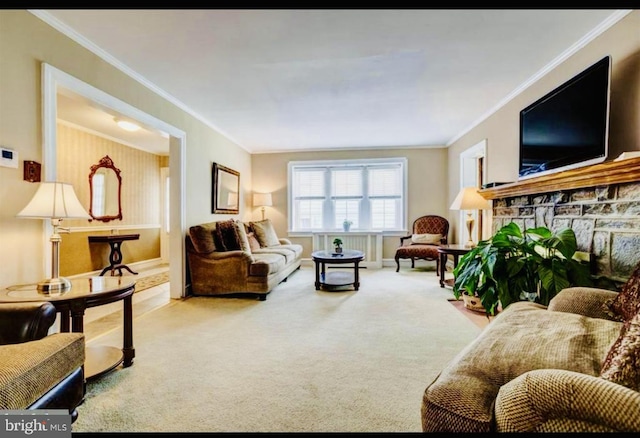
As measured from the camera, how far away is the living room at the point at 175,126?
77.6 inches

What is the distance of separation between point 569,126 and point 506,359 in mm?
2078

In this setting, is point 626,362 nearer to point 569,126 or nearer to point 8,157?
point 569,126

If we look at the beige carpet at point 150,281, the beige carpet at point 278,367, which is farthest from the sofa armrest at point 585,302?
the beige carpet at point 150,281

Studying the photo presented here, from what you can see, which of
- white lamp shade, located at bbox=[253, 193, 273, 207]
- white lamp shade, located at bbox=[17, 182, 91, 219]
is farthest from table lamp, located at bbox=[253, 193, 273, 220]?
white lamp shade, located at bbox=[17, 182, 91, 219]

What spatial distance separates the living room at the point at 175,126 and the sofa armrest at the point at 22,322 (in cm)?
68

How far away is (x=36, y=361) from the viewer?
1.28 m

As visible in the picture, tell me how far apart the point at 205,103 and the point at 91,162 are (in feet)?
9.56

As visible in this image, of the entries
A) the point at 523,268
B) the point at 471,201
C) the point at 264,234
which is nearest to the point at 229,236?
the point at 264,234

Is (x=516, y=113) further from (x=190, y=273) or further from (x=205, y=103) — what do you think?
(x=190, y=273)

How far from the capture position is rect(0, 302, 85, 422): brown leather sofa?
3.88 ft

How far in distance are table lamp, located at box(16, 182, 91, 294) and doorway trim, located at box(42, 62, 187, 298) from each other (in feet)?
1.24

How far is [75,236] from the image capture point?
505 centimetres

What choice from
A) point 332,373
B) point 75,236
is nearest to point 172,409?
point 332,373

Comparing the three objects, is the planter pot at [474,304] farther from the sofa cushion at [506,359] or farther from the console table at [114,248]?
the console table at [114,248]
